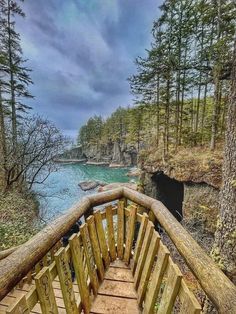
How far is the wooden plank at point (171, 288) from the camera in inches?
35.1

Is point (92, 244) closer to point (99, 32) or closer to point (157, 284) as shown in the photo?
point (157, 284)

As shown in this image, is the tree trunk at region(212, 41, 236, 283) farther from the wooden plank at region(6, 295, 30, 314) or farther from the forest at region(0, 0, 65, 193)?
the forest at region(0, 0, 65, 193)

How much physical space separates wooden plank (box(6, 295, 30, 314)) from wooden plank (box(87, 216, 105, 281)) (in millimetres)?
973

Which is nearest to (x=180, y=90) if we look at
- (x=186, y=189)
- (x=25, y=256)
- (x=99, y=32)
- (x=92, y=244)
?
(x=186, y=189)

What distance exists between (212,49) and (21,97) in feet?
31.7

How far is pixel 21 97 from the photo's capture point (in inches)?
459

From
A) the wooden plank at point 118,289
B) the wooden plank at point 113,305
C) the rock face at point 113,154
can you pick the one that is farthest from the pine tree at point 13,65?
the rock face at point 113,154

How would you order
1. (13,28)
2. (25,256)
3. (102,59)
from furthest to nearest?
(102,59)
(13,28)
(25,256)

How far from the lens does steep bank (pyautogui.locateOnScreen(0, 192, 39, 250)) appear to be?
17.3 ft

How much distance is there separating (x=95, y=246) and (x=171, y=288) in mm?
1124

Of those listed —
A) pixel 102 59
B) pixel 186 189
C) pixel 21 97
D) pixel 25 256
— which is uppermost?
pixel 102 59

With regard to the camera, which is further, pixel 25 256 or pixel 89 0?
pixel 89 0

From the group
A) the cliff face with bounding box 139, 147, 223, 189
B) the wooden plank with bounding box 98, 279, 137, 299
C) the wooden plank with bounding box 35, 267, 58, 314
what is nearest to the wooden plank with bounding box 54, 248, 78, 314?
the wooden plank with bounding box 35, 267, 58, 314

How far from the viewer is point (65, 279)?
126 cm
